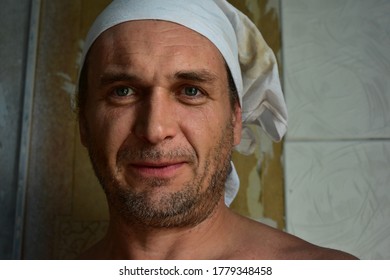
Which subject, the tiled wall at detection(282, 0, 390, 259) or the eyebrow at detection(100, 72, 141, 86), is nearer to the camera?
the eyebrow at detection(100, 72, 141, 86)

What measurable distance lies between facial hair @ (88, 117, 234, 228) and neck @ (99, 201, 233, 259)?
17 mm

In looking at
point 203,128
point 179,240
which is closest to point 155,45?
point 203,128

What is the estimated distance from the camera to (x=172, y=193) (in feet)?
2.61

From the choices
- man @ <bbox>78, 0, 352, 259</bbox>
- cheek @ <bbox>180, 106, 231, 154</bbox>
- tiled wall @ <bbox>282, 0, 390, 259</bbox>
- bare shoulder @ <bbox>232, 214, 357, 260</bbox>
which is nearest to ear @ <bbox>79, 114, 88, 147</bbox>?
man @ <bbox>78, 0, 352, 259</bbox>

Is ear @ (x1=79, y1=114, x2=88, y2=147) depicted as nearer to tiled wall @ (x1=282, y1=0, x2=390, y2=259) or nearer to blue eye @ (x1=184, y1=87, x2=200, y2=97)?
blue eye @ (x1=184, y1=87, x2=200, y2=97)

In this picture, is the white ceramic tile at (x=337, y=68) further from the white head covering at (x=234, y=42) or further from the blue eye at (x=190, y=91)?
the blue eye at (x=190, y=91)

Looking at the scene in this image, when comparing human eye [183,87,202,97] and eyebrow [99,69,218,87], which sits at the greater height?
eyebrow [99,69,218,87]

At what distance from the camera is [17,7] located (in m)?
1.24

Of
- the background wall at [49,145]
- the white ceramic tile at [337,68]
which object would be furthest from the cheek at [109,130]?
the white ceramic tile at [337,68]

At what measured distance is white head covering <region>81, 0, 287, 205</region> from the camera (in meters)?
0.83

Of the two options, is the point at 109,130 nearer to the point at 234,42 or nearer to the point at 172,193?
the point at 172,193

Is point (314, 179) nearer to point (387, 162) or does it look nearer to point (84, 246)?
point (387, 162)

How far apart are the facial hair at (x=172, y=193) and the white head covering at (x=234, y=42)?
0.37ft
